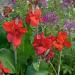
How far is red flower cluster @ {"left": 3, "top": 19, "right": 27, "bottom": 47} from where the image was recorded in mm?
2107

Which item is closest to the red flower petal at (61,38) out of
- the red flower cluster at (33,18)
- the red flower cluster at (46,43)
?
the red flower cluster at (46,43)

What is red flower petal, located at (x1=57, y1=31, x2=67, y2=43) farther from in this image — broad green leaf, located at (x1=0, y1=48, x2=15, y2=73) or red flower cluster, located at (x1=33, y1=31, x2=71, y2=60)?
broad green leaf, located at (x1=0, y1=48, x2=15, y2=73)

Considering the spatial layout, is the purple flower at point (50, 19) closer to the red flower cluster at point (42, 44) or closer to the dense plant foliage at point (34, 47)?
the dense plant foliage at point (34, 47)

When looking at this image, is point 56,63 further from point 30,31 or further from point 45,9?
point 45,9

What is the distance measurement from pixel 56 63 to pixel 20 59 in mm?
355

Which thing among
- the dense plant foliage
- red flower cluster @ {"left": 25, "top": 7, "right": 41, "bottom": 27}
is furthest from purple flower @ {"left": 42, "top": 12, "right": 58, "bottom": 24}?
red flower cluster @ {"left": 25, "top": 7, "right": 41, "bottom": 27}

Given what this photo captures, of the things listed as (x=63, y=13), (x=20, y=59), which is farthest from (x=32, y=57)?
(x=63, y=13)

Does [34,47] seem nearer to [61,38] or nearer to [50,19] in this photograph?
[61,38]

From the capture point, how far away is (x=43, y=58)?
7.37 ft

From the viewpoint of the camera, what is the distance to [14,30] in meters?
2.12

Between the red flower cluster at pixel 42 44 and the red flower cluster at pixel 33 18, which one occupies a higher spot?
the red flower cluster at pixel 33 18

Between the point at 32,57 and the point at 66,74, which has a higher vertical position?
the point at 32,57

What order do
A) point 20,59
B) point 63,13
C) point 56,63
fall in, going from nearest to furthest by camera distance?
point 20,59, point 56,63, point 63,13

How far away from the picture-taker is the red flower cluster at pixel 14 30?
6.91ft
